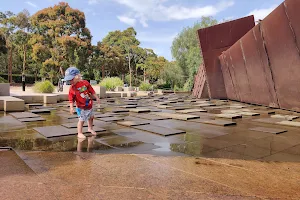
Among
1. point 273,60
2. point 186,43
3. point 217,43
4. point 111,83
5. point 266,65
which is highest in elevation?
point 186,43

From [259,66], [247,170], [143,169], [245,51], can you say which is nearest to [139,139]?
[143,169]

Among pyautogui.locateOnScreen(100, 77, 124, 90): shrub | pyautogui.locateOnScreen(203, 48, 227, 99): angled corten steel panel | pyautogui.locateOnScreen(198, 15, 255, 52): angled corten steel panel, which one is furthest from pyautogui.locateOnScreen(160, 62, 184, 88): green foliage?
pyautogui.locateOnScreen(203, 48, 227, 99): angled corten steel panel

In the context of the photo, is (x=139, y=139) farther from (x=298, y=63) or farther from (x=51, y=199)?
(x=298, y=63)

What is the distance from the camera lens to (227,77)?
15062 millimetres

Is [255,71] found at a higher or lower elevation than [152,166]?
higher

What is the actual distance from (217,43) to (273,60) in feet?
25.5

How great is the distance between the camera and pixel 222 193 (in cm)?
219

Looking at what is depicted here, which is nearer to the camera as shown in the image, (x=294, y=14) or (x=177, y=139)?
(x=177, y=139)

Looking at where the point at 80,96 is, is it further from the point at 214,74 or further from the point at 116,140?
the point at 214,74

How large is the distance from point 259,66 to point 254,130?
226 inches

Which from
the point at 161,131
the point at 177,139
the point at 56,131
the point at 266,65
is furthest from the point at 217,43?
the point at 56,131

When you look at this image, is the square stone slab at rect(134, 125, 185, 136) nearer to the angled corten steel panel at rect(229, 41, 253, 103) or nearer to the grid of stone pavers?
the grid of stone pavers

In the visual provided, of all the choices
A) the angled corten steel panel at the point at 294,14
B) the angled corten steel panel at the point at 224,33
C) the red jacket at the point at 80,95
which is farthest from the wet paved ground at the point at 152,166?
the angled corten steel panel at the point at 224,33

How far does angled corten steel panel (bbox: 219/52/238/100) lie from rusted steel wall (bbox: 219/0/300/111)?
5.31ft
